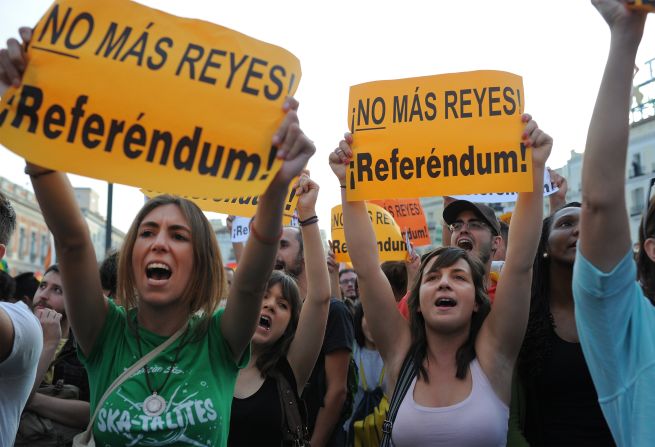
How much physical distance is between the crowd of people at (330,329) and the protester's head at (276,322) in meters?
0.01

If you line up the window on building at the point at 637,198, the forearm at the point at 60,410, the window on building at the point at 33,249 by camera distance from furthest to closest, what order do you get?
the window on building at the point at 33,249, the window on building at the point at 637,198, the forearm at the point at 60,410

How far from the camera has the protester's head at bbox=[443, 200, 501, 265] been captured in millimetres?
4535

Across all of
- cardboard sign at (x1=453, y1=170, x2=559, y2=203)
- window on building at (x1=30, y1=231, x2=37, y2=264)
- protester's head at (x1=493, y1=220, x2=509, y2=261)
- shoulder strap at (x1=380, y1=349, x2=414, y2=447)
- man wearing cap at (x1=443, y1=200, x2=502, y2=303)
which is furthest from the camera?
window on building at (x1=30, y1=231, x2=37, y2=264)

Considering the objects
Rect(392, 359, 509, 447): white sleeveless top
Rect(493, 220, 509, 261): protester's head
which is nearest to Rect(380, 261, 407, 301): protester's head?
Rect(493, 220, 509, 261): protester's head

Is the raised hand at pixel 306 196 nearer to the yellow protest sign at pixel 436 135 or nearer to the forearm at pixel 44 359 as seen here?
the yellow protest sign at pixel 436 135

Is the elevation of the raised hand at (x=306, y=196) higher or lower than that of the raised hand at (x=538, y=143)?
lower

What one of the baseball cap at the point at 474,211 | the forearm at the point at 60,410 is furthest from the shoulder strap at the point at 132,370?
the baseball cap at the point at 474,211

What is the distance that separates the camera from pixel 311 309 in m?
3.41

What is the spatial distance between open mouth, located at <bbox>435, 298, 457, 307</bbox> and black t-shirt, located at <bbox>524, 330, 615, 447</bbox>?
49cm

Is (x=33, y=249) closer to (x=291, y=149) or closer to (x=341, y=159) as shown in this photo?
(x=341, y=159)

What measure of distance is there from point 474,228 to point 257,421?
7.14 ft

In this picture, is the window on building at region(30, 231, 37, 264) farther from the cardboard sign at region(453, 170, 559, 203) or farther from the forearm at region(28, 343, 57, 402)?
the forearm at region(28, 343, 57, 402)

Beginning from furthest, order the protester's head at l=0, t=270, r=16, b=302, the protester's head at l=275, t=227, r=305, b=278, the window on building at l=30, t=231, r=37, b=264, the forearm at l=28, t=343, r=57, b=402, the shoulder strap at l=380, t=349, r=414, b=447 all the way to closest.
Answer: the window on building at l=30, t=231, r=37, b=264, the protester's head at l=275, t=227, r=305, b=278, the protester's head at l=0, t=270, r=16, b=302, the forearm at l=28, t=343, r=57, b=402, the shoulder strap at l=380, t=349, r=414, b=447

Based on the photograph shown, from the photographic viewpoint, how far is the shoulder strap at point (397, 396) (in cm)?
298
